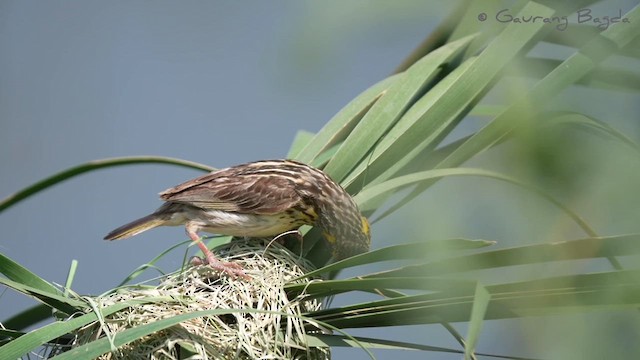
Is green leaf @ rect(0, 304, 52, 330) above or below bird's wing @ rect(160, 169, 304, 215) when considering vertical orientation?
below

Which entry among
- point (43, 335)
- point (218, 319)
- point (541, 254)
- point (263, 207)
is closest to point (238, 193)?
point (263, 207)

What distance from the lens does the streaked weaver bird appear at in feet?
8.46

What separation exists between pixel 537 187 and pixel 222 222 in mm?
2178

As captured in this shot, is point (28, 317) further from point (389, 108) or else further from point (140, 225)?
point (389, 108)

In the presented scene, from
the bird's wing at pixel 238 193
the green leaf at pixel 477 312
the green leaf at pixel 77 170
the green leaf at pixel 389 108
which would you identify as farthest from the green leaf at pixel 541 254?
the green leaf at pixel 77 170

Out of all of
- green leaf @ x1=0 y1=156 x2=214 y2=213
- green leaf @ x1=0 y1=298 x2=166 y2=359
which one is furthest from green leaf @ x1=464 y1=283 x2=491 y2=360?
green leaf @ x1=0 y1=156 x2=214 y2=213

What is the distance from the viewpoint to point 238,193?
2777 millimetres

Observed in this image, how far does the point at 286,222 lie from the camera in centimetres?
269

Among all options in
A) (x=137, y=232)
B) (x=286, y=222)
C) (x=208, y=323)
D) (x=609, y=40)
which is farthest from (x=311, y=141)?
(x=609, y=40)

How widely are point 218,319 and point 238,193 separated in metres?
0.76

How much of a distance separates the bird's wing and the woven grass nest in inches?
12.5

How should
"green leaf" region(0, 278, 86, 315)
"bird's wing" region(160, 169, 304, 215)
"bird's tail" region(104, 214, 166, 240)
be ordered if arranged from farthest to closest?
"bird's tail" region(104, 214, 166, 240), "bird's wing" region(160, 169, 304, 215), "green leaf" region(0, 278, 86, 315)

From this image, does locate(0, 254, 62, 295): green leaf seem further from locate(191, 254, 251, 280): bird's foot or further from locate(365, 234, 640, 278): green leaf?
locate(365, 234, 640, 278): green leaf

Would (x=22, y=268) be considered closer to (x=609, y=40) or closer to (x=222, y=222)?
(x=222, y=222)
